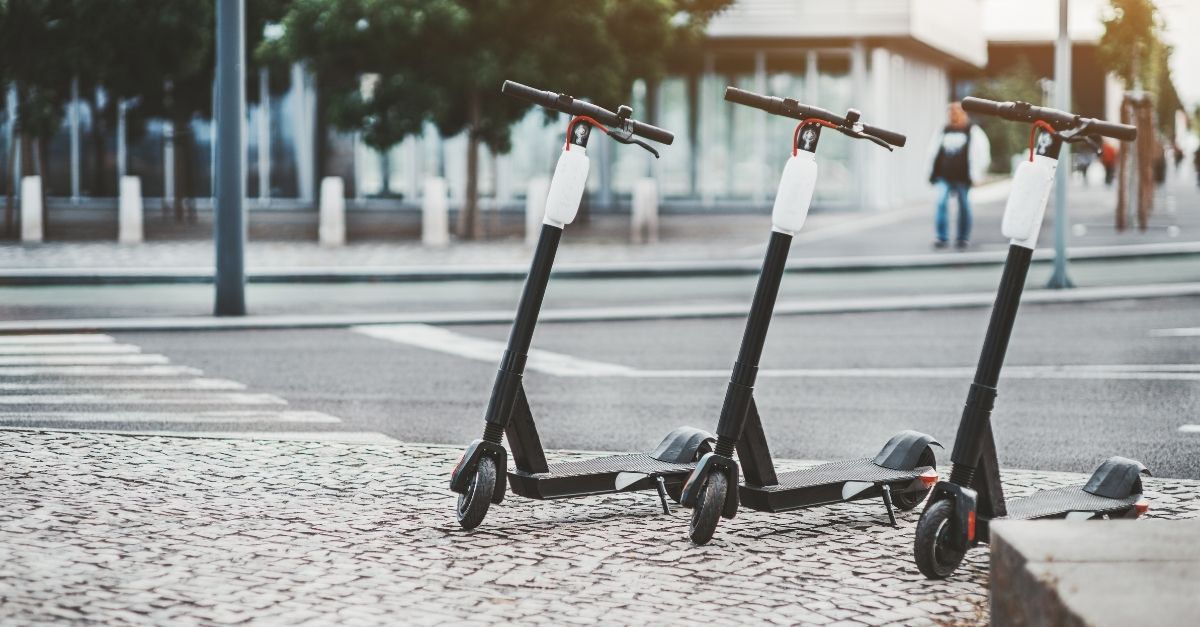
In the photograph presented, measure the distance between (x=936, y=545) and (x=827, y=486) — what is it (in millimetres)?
794

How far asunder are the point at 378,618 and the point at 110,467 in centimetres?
270

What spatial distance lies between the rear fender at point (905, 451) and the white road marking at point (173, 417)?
11.6ft

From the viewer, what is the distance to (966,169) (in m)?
21.6

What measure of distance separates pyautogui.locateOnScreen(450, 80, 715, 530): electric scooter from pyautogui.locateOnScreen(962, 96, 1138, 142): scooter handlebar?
1085 millimetres

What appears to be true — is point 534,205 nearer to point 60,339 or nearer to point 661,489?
point 60,339

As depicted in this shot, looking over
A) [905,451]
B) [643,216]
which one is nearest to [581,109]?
[905,451]

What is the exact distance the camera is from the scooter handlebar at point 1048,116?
17.1ft

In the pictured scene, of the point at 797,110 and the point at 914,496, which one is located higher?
the point at 797,110

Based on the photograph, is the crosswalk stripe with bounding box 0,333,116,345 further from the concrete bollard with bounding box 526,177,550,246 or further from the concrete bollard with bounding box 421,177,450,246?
the concrete bollard with bounding box 421,177,450,246

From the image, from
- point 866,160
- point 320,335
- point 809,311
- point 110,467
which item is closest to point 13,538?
point 110,467

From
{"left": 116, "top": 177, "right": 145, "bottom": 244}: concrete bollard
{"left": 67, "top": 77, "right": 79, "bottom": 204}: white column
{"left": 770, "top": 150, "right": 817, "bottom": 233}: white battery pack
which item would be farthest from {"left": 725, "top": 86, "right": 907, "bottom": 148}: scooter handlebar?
{"left": 67, "top": 77, "right": 79, "bottom": 204}: white column

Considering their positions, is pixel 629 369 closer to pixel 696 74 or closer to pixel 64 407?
pixel 64 407

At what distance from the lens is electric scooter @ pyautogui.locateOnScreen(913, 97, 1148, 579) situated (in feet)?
16.4

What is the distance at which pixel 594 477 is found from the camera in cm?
595
